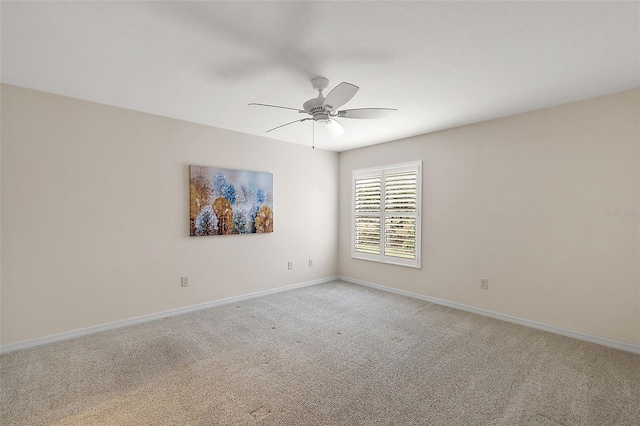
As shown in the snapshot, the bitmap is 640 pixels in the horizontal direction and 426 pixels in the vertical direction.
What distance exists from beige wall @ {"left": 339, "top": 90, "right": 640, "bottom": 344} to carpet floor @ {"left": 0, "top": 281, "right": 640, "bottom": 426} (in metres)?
0.40

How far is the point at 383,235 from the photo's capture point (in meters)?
4.86

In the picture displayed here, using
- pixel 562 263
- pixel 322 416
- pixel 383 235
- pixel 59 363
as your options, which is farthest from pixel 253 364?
pixel 562 263

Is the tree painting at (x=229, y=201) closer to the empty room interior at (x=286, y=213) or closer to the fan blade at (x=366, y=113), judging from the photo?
the empty room interior at (x=286, y=213)

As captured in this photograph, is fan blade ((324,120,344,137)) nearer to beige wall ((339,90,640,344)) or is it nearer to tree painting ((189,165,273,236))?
tree painting ((189,165,273,236))

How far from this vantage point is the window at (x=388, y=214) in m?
4.45

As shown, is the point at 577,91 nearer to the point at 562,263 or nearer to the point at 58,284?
the point at 562,263

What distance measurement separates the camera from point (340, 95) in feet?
7.34

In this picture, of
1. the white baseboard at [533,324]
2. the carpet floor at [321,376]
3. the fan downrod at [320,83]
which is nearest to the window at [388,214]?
the white baseboard at [533,324]

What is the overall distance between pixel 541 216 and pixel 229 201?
3.80 meters

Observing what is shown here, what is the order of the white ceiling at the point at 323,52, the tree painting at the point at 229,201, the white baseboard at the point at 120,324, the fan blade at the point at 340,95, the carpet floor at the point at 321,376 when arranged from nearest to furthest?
the white ceiling at the point at 323,52, the carpet floor at the point at 321,376, the fan blade at the point at 340,95, the white baseboard at the point at 120,324, the tree painting at the point at 229,201

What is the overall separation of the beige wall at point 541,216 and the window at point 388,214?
0.56 ft

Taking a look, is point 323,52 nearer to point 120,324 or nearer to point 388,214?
point 388,214

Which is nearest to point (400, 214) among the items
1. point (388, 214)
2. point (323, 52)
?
point (388, 214)

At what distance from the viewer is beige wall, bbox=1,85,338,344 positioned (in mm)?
2746
